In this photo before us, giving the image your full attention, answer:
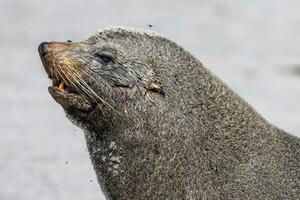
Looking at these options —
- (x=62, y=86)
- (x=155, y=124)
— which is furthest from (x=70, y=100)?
(x=155, y=124)

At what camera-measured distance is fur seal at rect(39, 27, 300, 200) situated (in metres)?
7.61

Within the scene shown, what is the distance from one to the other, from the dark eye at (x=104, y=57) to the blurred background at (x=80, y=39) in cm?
354

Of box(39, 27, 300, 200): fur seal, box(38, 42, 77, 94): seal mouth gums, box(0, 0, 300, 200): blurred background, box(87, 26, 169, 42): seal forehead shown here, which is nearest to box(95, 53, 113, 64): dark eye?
box(39, 27, 300, 200): fur seal

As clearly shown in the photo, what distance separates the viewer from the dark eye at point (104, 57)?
25.2ft

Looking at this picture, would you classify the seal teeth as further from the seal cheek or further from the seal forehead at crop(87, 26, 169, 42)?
the seal forehead at crop(87, 26, 169, 42)

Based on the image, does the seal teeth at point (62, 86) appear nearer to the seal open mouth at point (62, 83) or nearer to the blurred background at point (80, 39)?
the seal open mouth at point (62, 83)

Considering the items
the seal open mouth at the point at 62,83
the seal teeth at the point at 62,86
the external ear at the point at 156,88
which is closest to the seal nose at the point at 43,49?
the seal open mouth at the point at 62,83

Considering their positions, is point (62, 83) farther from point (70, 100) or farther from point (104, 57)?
point (104, 57)

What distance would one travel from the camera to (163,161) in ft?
25.1

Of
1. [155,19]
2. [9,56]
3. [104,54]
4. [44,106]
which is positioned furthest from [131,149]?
[155,19]

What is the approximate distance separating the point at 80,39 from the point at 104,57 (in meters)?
6.39

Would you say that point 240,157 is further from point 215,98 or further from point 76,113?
point 76,113

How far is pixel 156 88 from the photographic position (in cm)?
768

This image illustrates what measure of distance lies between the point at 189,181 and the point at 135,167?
12.9 inches
